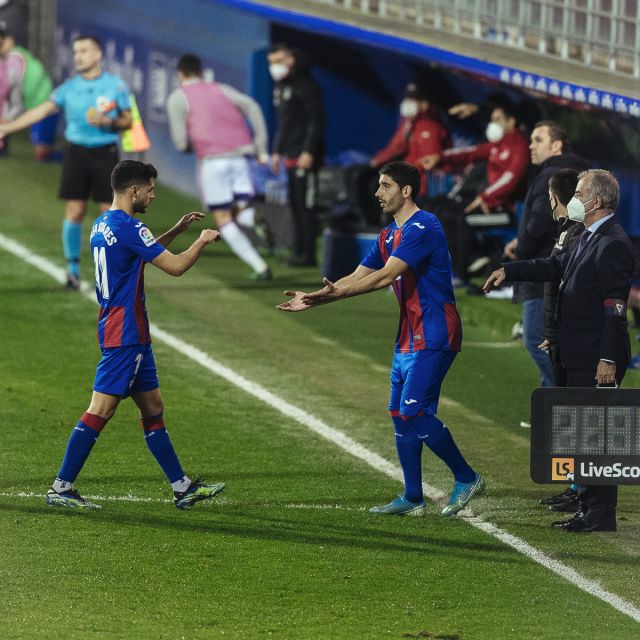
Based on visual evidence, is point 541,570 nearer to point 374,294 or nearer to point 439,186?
point 374,294

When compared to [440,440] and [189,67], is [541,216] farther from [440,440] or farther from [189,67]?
[189,67]

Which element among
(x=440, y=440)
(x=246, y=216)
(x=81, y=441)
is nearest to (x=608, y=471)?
(x=440, y=440)

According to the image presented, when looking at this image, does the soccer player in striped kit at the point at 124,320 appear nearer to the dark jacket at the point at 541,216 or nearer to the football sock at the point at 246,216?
the dark jacket at the point at 541,216

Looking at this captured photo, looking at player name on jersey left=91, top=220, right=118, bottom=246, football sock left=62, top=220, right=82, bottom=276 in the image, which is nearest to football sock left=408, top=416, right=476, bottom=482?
player name on jersey left=91, top=220, right=118, bottom=246

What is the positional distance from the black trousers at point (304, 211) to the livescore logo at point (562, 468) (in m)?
9.40

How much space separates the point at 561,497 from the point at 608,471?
131 cm

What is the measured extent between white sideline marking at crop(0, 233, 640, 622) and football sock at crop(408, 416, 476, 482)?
241mm

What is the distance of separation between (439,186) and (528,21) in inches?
81.0

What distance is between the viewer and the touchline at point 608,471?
7.41m

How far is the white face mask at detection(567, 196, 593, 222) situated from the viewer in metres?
7.91

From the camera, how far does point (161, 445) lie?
8.23 m

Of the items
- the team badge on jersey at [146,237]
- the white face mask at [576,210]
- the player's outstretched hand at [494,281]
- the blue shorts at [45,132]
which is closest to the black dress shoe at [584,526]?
the player's outstretched hand at [494,281]

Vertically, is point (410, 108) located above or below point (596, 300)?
above

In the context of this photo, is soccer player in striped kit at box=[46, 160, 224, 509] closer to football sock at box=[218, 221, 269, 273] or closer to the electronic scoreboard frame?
the electronic scoreboard frame
